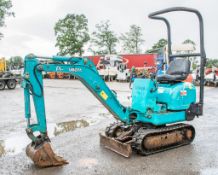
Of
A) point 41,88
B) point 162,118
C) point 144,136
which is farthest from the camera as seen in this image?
point 162,118

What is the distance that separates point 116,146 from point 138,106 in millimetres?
960

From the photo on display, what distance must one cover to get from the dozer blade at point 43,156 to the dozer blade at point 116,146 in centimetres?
131

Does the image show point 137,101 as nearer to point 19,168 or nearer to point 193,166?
point 193,166

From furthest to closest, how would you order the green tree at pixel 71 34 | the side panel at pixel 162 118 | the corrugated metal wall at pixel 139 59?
1. the green tree at pixel 71 34
2. the corrugated metal wall at pixel 139 59
3. the side panel at pixel 162 118

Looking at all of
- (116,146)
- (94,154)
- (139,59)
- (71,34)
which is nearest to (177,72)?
(116,146)

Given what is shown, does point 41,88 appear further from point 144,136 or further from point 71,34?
point 71,34

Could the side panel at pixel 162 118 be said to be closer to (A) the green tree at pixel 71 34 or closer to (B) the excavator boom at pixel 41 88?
(B) the excavator boom at pixel 41 88

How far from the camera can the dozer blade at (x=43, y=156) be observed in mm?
5520

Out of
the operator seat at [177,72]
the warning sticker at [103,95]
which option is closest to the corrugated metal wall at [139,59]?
the operator seat at [177,72]

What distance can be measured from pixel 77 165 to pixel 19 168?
1.03 m

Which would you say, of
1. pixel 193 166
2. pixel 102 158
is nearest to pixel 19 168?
pixel 102 158

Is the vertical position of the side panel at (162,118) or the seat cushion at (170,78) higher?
the seat cushion at (170,78)

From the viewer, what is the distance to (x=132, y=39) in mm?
61281

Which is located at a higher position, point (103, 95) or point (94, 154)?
point (103, 95)
